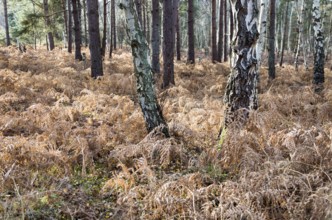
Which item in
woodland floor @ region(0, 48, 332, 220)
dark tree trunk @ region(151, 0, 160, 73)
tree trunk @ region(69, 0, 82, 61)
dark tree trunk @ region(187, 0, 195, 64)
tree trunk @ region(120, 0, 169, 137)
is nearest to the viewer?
woodland floor @ region(0, 48, 332, 220)

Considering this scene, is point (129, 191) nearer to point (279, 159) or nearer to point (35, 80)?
point (279, 159)

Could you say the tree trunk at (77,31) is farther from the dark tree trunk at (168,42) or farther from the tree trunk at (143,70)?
the tree trunk at (143,70)

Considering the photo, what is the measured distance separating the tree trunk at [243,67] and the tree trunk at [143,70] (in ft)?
4.15

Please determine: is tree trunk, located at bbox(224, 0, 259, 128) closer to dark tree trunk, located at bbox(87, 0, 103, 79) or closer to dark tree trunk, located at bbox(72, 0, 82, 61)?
dark tree trunk, located at bbox(87, 0, 103, 79)

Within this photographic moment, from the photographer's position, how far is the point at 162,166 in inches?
181

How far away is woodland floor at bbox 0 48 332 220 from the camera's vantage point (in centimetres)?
337

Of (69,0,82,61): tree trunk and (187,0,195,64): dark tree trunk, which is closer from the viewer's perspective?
(187,0,195,64): dark tree trunk

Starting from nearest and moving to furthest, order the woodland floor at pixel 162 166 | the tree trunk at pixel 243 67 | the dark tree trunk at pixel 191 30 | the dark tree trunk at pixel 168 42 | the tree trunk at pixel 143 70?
the woodland floor at pixel 162 166 < the tree trunk at pixel 243 67 < the tree trunk at pixel 143 70 < the dark tree trunk at pixel 168 42 < the dark tree trunk at pixel 191 30

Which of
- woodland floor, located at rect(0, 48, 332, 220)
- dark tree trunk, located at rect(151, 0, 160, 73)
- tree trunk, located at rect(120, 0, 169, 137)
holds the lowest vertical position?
woodland floor, located at rect(0, 48, 332, 220)

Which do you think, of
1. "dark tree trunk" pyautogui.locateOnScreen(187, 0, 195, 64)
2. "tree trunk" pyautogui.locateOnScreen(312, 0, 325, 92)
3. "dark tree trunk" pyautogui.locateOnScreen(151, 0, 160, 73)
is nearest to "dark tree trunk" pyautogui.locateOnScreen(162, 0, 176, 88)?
"dark tree trunk" pyautogui.locateOnScreen(151, 0, 160, 73)

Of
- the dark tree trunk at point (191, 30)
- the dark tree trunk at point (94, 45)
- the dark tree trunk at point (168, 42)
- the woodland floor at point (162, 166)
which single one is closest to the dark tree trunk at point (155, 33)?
the dark tree trunk at point (168, 42)

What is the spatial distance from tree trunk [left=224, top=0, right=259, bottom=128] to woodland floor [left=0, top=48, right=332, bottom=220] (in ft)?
0.85

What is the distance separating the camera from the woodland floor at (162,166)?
337cm

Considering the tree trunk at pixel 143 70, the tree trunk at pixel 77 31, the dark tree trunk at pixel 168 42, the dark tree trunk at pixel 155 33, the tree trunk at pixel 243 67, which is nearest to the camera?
the tree trunk at pixel 243 67
